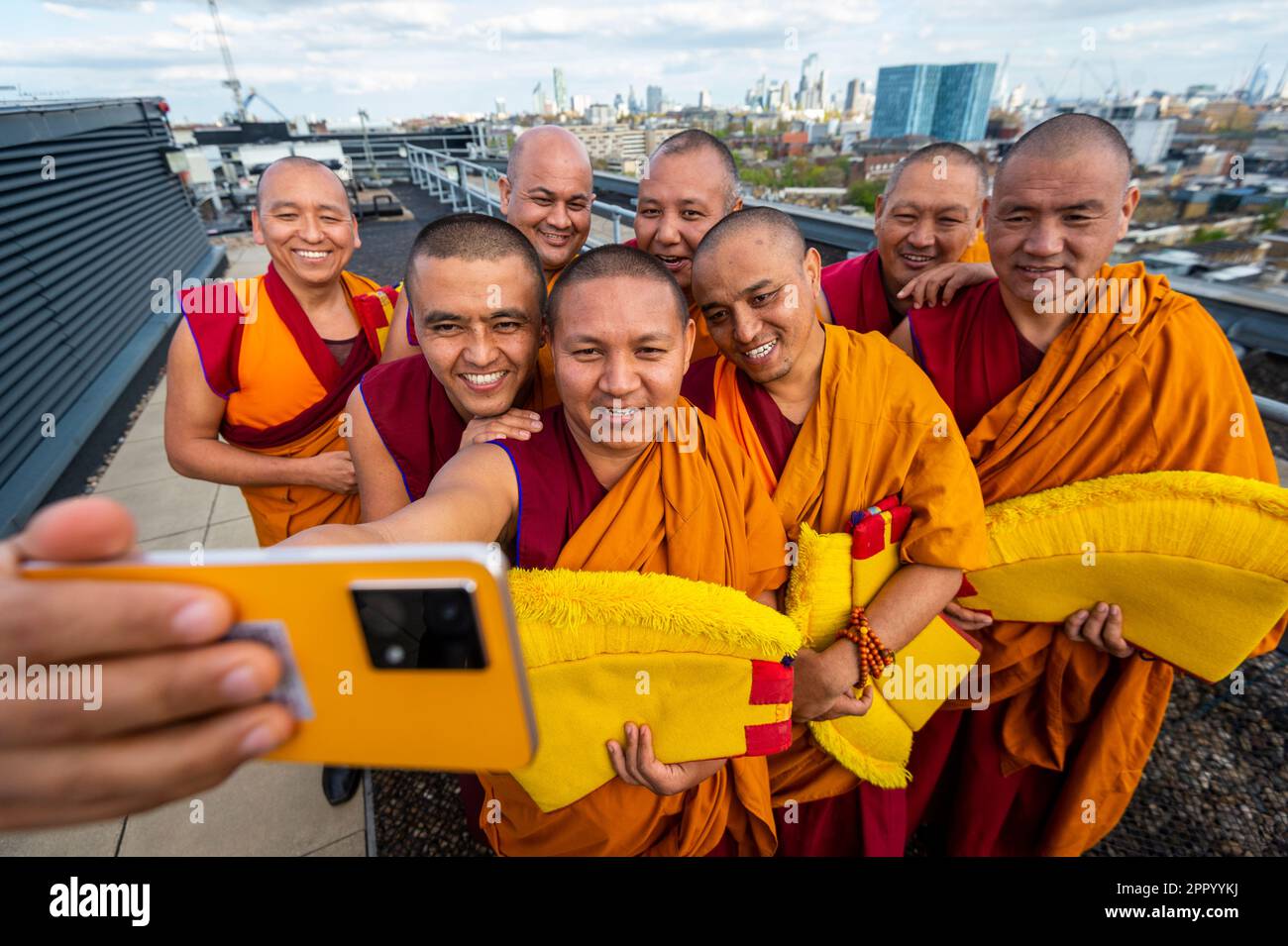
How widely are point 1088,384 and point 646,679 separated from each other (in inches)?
68.2

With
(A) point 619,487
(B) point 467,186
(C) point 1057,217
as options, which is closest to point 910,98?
(B) point 467,186

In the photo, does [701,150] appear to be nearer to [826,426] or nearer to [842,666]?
[826,426]

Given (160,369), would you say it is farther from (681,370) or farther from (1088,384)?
(1088,384)

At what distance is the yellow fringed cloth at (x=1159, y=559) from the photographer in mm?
1735

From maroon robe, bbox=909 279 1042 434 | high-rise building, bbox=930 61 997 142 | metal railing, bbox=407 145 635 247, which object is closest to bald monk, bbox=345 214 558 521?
maroon robe, bbox=909 279 1042 434

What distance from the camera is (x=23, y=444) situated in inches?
211

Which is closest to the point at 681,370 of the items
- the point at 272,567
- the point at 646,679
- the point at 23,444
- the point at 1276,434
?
the point at 646,679

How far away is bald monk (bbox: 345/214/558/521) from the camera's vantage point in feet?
6.26

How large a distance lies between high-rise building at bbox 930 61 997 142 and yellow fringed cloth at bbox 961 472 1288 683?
71864 millimetres

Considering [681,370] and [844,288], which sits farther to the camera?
[844,288]

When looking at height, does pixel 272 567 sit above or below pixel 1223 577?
above

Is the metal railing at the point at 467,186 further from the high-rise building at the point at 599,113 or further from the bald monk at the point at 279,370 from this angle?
the high-rise building at the point at 599,113

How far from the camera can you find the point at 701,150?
9.05 feet

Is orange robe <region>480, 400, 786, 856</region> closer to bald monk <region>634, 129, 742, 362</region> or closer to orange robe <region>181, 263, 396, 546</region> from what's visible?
bald monk <region>634, 129, 742, 362</region>
